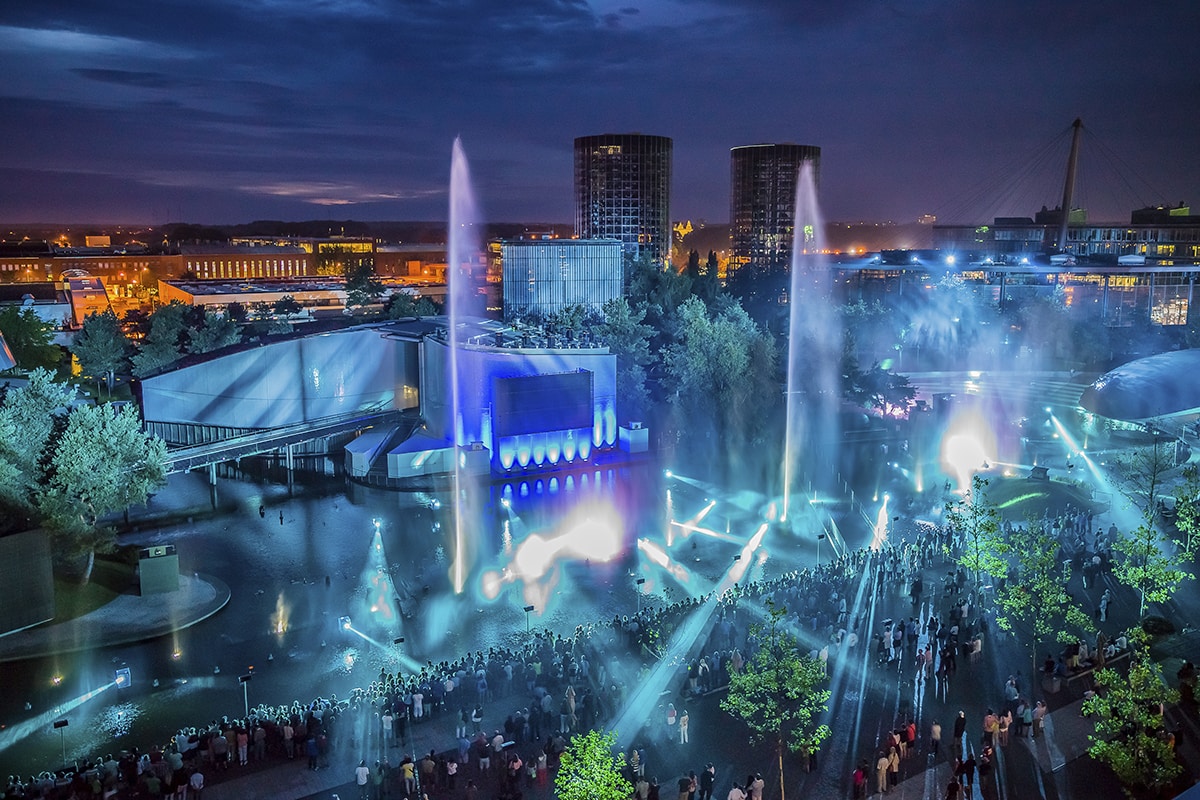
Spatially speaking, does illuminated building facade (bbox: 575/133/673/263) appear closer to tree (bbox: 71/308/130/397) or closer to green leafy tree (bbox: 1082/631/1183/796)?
tree (bbox: 71/308/130/397)

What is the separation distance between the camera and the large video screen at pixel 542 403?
39.4m

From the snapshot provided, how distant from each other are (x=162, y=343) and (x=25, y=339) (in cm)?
768

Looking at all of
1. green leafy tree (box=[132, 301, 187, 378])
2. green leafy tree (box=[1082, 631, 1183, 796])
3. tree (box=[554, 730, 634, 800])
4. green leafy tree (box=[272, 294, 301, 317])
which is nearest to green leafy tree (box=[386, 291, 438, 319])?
green leafy tree (box=[272, 294, 301, 317])

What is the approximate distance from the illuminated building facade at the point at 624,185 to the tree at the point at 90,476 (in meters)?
103

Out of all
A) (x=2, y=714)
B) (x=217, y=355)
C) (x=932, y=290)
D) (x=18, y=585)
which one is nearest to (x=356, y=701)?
(x=2, y=714)

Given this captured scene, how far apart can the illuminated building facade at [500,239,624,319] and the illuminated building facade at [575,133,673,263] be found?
178ft

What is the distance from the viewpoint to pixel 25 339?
178ft

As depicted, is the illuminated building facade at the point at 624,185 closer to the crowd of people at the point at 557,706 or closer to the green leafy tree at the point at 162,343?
the green leafy tree at the point at 162,343

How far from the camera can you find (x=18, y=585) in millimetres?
21328

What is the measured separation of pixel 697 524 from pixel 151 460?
701 inches

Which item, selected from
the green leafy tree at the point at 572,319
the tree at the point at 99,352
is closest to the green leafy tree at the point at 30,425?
the green leafy tree at the point at 572,319

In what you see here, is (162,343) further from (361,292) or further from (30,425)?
(30,425)

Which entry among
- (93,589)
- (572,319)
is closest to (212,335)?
(572,319)

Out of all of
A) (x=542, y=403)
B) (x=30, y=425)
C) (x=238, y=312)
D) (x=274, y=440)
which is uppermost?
(x=30, y=425)
